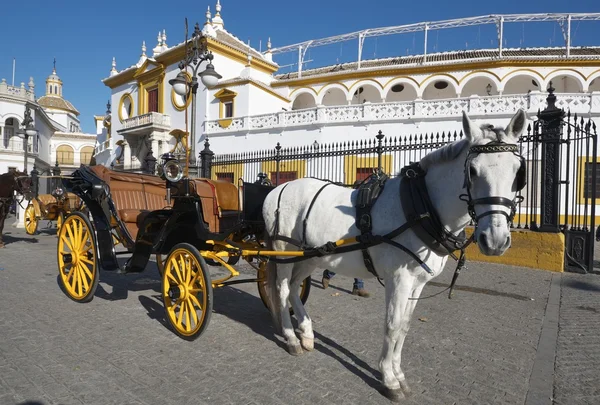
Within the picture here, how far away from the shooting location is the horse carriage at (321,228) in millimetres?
2266

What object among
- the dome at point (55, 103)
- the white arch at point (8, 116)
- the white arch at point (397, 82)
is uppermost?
the dome at point (55, 103)

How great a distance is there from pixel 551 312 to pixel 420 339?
231 cm

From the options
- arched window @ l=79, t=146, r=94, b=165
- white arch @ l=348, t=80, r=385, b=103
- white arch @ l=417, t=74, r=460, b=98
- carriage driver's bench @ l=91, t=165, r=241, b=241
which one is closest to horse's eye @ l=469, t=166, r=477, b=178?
carriage driver's bench @ l=91, t=165, r=241, b=241

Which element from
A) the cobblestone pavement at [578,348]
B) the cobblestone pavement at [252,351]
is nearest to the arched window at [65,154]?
the cobblestone pavement at [252,351]

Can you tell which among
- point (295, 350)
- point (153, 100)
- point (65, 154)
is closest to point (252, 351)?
point (295, 350)

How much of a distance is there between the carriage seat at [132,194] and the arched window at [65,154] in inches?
2096

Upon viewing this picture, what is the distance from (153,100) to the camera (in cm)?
2794

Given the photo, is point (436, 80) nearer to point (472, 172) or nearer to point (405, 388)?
point (472, 172)

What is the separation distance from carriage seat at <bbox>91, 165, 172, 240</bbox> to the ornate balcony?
840 inches

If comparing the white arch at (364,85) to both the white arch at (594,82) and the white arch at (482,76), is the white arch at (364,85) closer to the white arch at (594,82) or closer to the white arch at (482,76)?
the white arch at (482,76)

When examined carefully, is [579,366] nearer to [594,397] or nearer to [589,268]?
[594,397]

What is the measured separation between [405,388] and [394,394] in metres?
0.14

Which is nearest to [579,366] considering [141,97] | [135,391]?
[135,391]

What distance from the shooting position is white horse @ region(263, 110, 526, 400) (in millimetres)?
2188
